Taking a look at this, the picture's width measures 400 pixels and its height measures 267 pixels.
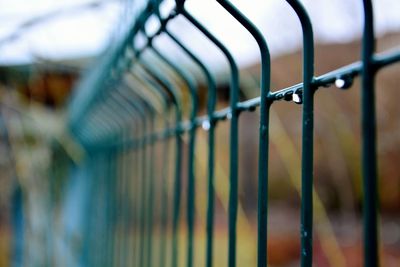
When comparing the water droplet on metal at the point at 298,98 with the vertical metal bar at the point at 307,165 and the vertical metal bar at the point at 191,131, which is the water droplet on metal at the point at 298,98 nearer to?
the vertical metal bar at the point at 307,165

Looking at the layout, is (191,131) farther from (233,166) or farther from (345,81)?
(345,81)

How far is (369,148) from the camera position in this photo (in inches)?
18.7

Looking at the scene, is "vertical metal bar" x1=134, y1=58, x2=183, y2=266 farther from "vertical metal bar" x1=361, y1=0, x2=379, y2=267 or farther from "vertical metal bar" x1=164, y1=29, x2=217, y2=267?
"vertical metal bar" x1=361, y1=0, x2=379, y2=267

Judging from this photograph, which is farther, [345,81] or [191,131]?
[191,131]

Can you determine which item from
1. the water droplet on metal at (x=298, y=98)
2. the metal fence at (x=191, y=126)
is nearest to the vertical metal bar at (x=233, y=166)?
the metal fence at (x=191, y=126)

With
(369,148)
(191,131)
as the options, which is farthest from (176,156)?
(369,148)

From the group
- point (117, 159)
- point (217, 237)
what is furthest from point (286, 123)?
point (117, 159)

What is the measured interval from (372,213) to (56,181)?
177 inches

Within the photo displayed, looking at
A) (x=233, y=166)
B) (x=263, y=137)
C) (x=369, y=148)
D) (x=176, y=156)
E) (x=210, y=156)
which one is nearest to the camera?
(x=369, y=148)

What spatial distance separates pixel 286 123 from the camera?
9.46 metres

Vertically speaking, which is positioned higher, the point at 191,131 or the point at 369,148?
the point at 191,131

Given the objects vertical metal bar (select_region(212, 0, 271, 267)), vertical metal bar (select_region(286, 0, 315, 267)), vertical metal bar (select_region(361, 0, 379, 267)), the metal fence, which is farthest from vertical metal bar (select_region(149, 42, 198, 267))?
vertical metal bar (select_region(361, 0, 379, 267))

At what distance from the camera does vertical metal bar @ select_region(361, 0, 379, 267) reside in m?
0.47

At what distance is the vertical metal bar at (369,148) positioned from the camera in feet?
1.53
